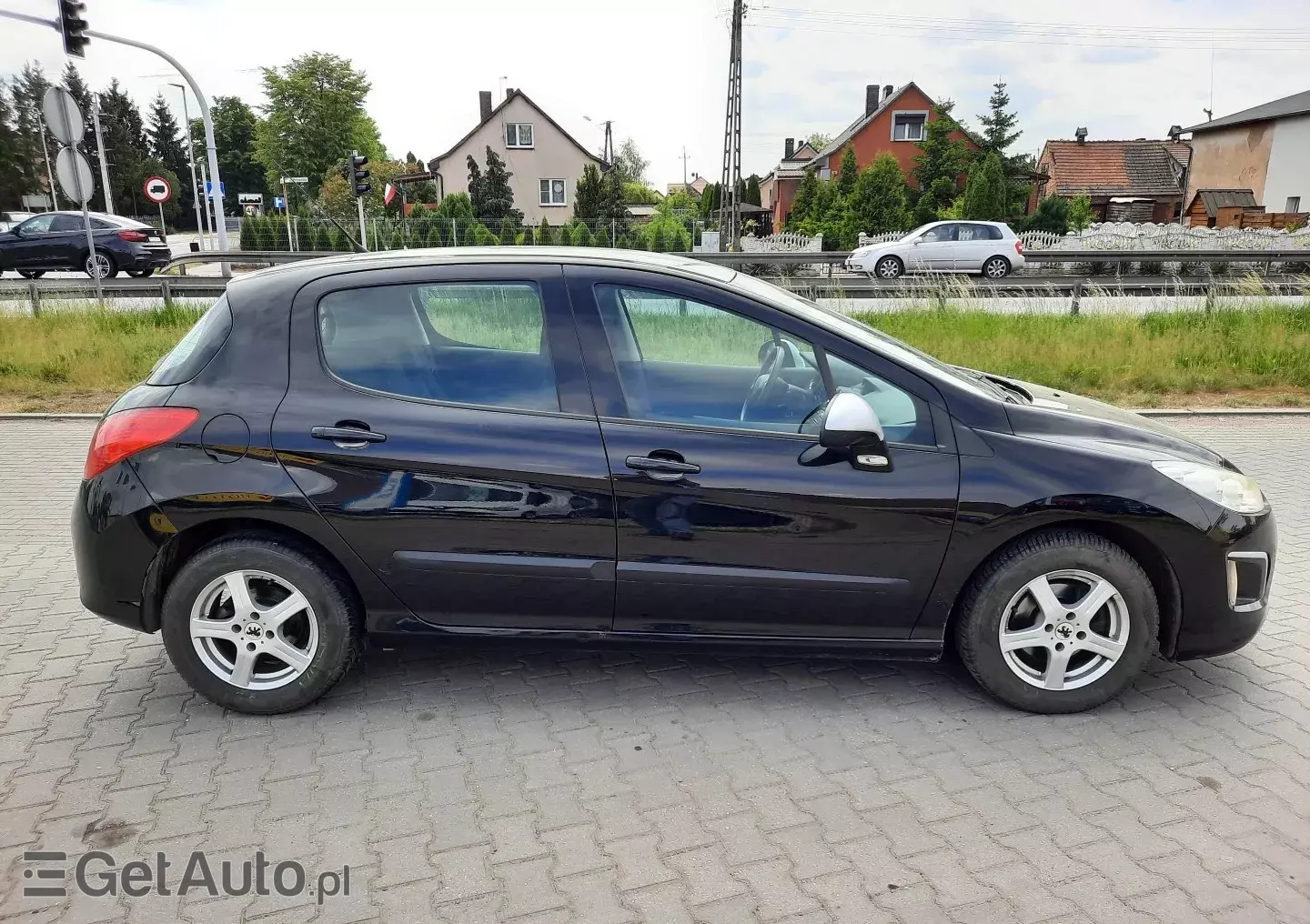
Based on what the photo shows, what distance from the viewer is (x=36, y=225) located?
21234mm

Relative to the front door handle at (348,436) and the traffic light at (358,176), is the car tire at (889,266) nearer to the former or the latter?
the traffic light at (358,176)

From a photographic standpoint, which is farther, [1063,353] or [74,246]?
[74,246]

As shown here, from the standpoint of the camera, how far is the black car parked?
67.5ft

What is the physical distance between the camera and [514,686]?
3625mm

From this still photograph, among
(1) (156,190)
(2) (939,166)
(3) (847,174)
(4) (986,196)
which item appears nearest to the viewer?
(1) (156,190)

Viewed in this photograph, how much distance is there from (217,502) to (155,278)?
14241 mm

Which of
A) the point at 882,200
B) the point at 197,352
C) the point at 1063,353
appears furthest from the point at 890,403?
the point at 882,200

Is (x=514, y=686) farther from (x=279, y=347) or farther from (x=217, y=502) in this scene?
(x=279, y=347)

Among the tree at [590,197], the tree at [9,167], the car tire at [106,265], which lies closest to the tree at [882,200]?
the tree at [590,197]

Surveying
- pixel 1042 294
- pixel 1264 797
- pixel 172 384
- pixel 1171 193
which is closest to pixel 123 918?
pixel 172 384

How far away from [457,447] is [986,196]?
36.6 m

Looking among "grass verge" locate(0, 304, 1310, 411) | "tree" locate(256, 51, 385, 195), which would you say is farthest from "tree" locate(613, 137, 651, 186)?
"grass verge" locate(0, 304, 1310, 411)

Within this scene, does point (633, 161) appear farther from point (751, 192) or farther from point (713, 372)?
point (713, 372)

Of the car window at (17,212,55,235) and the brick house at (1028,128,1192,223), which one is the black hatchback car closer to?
the car window at (17,212,55,235)
